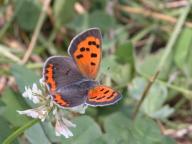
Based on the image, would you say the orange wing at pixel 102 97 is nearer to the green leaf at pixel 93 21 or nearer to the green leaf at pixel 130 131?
the green leaf at pixel 130 131

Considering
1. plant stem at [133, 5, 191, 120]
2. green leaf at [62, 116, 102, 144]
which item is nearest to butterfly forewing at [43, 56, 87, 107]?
green leaf at [62, 116, 102, 144]

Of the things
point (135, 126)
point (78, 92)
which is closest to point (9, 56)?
point (135, 126)

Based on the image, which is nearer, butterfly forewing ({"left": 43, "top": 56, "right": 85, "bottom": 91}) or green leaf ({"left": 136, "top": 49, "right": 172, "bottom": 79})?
butterfly forewing ({"left": 43, "top": 56, "right": 85, "bottom": 91})

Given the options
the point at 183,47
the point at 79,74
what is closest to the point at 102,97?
the point at 79,74

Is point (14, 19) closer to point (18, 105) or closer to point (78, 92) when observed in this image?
point (18, 105)

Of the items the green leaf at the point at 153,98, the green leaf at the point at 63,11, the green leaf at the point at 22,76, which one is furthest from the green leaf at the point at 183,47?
the green leaf at the point at 22,76

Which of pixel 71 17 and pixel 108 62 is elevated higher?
pixel 71 17

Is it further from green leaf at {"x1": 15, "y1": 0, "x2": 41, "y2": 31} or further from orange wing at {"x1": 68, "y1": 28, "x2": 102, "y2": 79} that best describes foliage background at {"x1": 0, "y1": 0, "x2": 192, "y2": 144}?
orange wing at {"x1": 68, "y1": 28, "x2": 102, "y2": 79}
